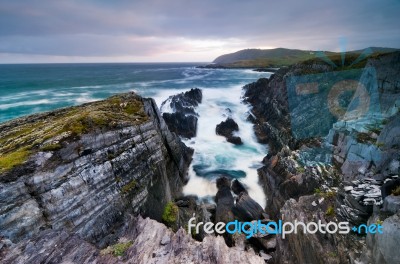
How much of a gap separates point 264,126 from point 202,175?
1870cm

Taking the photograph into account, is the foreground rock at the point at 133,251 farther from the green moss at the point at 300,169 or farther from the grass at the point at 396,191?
the green moss at the point at 300,169

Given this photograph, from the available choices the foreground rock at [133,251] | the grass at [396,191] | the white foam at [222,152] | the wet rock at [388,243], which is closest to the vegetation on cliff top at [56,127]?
the foreground rock at [133,251]

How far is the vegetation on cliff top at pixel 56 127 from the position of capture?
11594 mm

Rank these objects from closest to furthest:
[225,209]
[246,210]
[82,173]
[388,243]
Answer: [388,243], [82,173], [246,210], [225,209]

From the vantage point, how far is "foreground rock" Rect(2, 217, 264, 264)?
8781mm

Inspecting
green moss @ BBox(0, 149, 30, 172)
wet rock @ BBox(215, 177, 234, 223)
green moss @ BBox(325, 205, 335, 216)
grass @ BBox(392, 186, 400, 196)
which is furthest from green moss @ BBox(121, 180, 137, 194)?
grass @ BBox(392, 186, 400, 196)

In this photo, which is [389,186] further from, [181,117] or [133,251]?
[181,117]

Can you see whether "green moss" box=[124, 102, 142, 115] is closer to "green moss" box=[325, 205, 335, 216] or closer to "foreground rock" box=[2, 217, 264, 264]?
"foreground rock" box=[2, 217, 264, 264]

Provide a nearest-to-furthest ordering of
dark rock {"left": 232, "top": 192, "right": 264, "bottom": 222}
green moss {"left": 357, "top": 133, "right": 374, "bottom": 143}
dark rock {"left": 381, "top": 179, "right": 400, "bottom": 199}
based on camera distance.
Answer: dark rock {"left": 381, "top": 179, "right": 400, "bottom": 199} < green moss {"left": 357, "top": 133, "right": 374, "bottom": 143} < dark rock {"left": 232, "top": 192, "right": 264, "bottom": 222}

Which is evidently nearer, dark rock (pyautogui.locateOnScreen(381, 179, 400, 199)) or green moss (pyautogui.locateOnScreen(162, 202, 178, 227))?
dark rock (pyautogui.locateOnScreen(381, 179, 400, 199))

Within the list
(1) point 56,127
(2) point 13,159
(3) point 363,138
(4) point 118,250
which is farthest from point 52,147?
(3) point 363,138

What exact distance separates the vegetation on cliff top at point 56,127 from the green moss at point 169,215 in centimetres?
718

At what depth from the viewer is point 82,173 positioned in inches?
487

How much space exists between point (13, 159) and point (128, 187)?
632 centimetres
